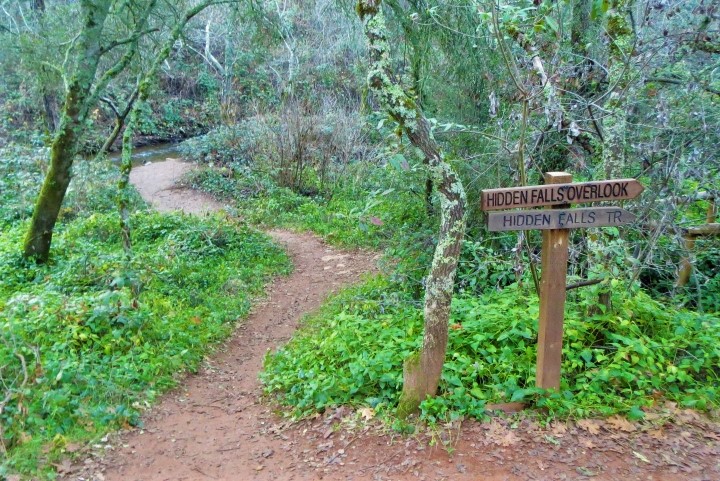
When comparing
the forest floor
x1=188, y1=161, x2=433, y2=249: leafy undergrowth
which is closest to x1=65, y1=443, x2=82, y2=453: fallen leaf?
the forest floor

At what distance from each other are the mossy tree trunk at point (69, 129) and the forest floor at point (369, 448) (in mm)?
4948

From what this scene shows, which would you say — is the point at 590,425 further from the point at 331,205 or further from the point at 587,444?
the point at 331,205

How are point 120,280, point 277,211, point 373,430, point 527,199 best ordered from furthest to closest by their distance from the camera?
1. point 277,211
2. point 120,280
3. point 373,430
4. point 527,199

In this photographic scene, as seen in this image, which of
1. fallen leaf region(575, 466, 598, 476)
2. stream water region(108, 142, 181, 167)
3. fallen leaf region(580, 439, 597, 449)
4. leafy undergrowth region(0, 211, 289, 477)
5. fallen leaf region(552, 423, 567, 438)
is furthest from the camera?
stream water region(108, 142, 181, 167)

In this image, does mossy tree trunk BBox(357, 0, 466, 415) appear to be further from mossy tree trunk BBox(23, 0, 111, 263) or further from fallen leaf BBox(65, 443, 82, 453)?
mossy tree trunk BBox(23, 0, 111, 263)

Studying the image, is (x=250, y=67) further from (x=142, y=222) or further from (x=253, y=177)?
(x=142, y=222)

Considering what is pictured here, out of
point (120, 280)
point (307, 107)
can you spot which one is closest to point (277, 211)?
point (307, 107)

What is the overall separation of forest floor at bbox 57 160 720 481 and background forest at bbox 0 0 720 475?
0.56 feet

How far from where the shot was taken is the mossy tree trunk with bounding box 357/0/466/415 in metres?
3.82

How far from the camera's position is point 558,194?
12.7 ft

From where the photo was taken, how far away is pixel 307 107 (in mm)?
15195

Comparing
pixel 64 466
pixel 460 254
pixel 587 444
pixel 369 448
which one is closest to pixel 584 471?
pixel 587 444

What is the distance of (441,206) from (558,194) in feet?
2.62

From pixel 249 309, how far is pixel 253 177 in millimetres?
7758
